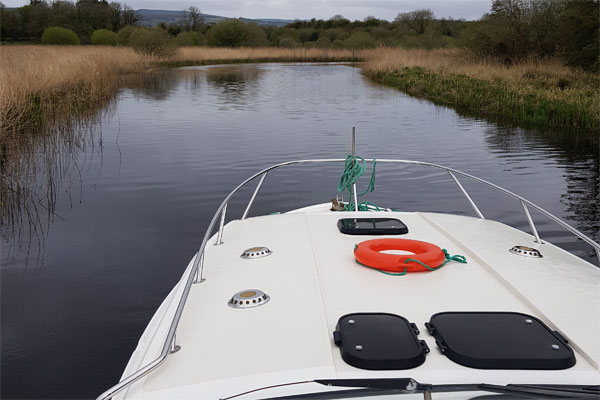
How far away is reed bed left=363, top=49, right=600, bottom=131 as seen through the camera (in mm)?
14125

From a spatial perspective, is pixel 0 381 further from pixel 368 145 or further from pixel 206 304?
pixel 368 145

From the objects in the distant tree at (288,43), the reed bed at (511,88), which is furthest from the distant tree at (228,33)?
the reed bed at (511,88)

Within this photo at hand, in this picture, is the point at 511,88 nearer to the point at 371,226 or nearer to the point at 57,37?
the point at 371,226

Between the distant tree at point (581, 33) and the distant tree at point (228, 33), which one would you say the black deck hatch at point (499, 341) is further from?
the distant tree at point (228, 33)

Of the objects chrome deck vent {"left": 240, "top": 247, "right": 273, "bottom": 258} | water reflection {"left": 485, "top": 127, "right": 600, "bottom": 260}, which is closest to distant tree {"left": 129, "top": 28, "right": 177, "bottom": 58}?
water reflection {"left": 485, "top": 127, "right": 600, "bottom": 260}

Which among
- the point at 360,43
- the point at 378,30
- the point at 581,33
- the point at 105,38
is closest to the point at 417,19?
the point at 378,30

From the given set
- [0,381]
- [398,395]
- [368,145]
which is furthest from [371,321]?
[368,145]

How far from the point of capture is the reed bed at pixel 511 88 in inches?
556

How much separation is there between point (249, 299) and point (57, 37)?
1886 inches

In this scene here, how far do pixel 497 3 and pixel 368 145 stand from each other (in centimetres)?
1821

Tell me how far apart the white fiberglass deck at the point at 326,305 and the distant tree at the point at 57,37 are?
46552mm

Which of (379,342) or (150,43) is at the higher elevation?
(150,43)

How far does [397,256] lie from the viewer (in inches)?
103

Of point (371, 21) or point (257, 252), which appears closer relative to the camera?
point (257, 252)
